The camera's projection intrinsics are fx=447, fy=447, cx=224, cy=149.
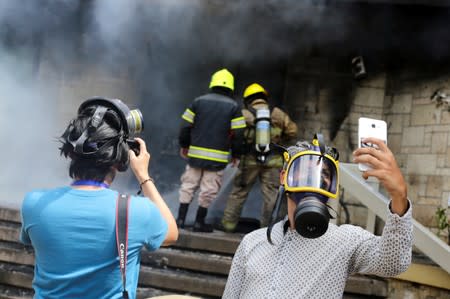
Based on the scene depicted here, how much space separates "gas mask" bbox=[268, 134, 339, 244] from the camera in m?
1.65

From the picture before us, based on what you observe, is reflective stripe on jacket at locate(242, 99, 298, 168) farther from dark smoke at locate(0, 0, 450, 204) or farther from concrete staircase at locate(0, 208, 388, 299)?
dark smoke at locate(0, 0, 450, 204)

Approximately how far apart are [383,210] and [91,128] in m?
3.64

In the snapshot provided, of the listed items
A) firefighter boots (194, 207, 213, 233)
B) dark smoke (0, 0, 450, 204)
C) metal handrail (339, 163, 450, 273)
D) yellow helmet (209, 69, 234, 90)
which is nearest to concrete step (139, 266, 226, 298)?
firefighter boots (194, 207, 213, 233)

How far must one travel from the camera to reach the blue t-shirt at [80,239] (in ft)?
5.51

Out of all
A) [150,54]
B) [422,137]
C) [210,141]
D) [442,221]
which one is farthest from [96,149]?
[150,54]

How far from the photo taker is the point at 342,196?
675cm

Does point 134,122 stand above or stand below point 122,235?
above

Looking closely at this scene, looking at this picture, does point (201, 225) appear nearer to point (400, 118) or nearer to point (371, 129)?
point (400, 118)

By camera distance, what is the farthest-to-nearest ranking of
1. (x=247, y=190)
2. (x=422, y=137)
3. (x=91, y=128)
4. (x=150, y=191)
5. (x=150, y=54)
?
(x=150, y=54)
(x=422, y=137)
(x=247, y=190)
(x=150, y=191)
(x=91, y=128)

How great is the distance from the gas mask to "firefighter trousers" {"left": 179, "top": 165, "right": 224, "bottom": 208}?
11.9ft

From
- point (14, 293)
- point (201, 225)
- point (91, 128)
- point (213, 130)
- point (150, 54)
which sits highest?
point (150, 54)

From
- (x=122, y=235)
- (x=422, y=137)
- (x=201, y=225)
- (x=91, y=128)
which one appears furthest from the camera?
(x=422, y=137)

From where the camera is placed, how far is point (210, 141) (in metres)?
5.50

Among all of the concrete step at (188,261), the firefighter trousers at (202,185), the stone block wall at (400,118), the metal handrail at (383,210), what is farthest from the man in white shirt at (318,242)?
the stone block wall at (400,118)
